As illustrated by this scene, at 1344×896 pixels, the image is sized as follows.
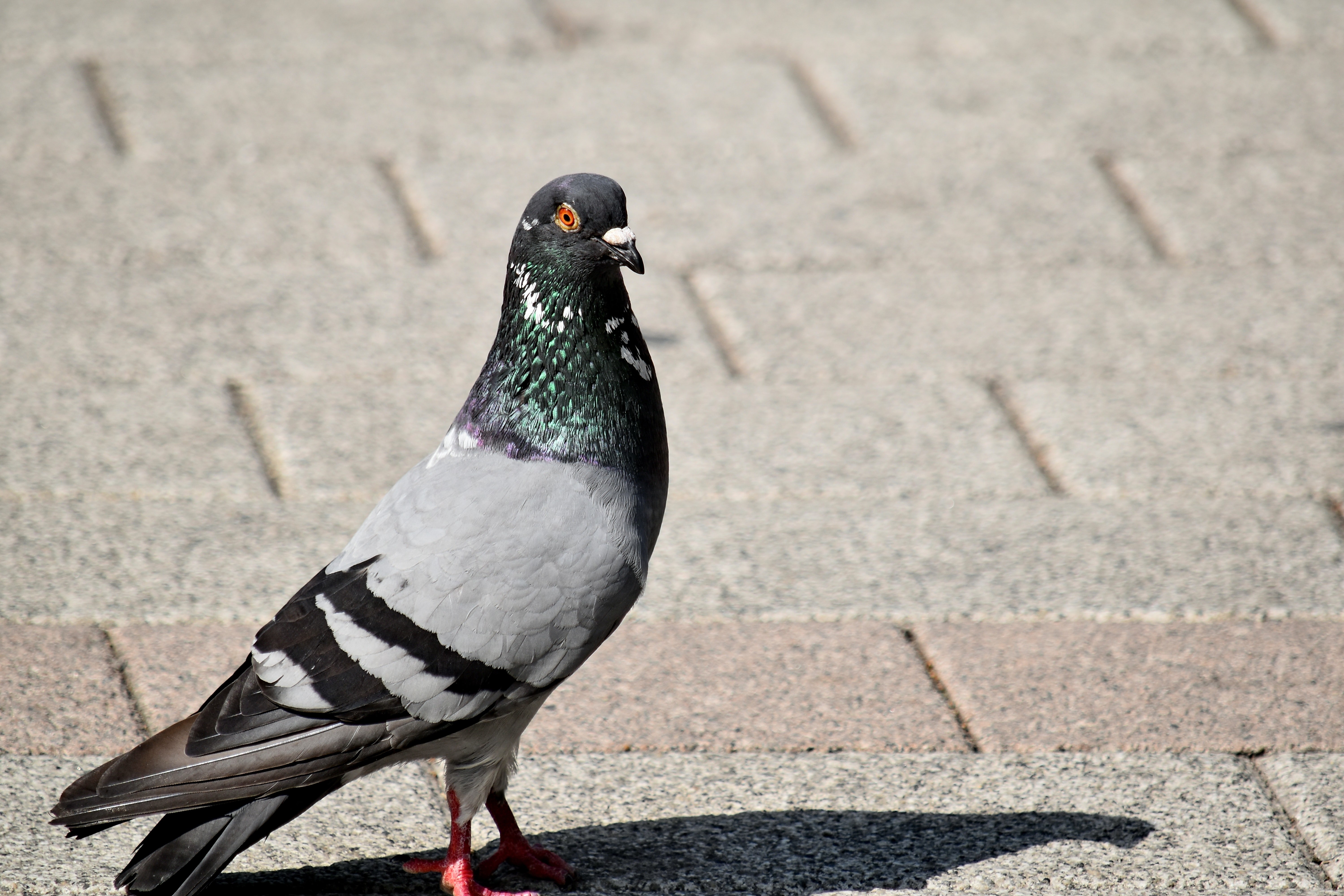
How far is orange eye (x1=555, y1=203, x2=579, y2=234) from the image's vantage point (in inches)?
132

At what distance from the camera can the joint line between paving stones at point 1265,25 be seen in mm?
8008

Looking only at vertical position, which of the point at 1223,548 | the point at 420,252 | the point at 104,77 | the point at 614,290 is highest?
the point at 614,290

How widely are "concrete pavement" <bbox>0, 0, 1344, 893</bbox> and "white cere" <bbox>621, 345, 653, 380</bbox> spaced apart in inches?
39.4

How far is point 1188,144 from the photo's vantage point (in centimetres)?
709

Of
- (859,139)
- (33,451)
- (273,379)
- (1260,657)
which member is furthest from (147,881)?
(859,139)

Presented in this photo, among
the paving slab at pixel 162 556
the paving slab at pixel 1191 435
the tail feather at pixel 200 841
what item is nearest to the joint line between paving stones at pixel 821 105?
the paving slab at pixel 1191 435

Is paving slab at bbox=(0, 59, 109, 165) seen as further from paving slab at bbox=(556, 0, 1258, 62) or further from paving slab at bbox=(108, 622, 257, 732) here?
paving slab at bbox=(108, 622, 257, 732)

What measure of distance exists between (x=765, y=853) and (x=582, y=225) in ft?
4.95

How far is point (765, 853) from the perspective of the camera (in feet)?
11.7

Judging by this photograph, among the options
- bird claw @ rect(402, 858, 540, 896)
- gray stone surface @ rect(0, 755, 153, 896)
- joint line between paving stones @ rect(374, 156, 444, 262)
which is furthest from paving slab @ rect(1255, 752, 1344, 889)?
joint line between paving stones @ rect(374, 156, 444, 262)

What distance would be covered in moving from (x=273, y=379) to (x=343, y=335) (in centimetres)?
39

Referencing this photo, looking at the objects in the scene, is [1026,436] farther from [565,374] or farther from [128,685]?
[128,685]

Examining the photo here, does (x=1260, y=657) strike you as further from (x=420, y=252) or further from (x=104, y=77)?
(x=104, y=77)

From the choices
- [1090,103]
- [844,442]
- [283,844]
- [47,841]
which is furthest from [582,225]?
[1090,103]
